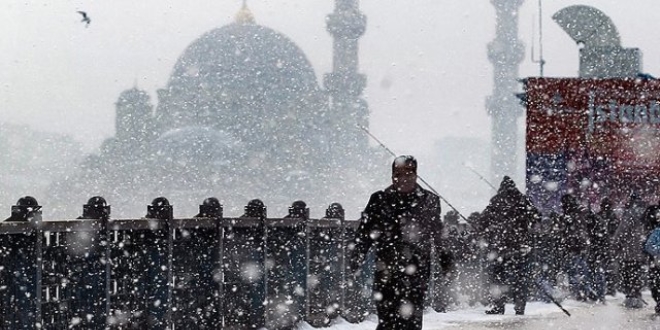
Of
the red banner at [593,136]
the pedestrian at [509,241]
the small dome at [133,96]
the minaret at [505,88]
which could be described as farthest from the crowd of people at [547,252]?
the minaret at [505,88]

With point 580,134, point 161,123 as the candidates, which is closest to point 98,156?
point 161,123

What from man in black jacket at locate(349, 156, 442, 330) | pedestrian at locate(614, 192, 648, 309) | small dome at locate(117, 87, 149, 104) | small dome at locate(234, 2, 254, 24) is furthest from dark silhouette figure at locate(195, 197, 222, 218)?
small dome at locate(117, 87, 149, 104)

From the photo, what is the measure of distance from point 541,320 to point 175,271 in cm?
486

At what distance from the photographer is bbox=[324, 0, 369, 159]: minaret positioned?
135 meters

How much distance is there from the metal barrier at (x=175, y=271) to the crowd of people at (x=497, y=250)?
1.46 m

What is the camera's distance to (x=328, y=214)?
11867mm

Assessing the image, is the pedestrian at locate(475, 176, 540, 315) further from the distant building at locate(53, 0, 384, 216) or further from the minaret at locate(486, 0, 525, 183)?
the minaret at locate(486, 0, 525, 183)

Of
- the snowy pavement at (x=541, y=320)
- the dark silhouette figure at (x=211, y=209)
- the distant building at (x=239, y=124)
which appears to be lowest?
the snowy pavement at (x=541, y=320)

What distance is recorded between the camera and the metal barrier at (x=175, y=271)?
6.94 meters

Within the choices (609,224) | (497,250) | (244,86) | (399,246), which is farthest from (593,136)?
(244,86)

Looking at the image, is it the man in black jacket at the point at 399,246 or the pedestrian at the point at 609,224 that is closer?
the man in black jacket at the point at 399,246

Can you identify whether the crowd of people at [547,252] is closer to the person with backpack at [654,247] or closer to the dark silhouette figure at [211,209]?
the person with backpack at [654,247]

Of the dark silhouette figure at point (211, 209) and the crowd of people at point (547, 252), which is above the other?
the dark silhouette figure at point (211, 209)

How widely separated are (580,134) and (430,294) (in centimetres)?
1212
